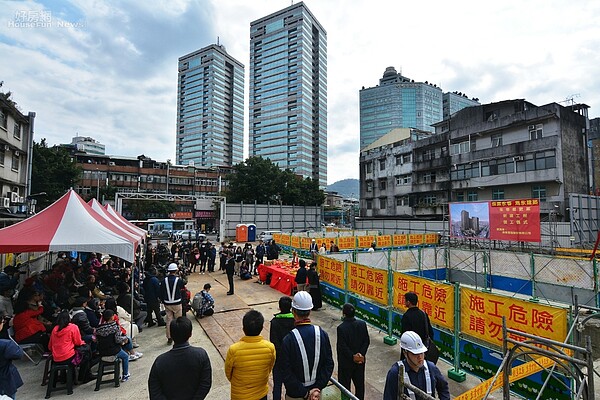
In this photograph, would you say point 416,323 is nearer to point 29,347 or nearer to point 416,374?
point 416,374

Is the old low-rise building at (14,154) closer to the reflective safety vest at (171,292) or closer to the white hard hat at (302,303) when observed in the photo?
the reflective safety vest at (171,292)

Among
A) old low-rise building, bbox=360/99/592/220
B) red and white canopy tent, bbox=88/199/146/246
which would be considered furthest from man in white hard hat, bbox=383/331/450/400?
old low-rise building, bbox=360/99/592/220

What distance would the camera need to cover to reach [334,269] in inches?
395

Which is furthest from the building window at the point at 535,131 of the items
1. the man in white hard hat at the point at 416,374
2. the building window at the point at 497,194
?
the man in white hard hat at the point at 416,374

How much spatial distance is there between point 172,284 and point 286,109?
97523 millimetres

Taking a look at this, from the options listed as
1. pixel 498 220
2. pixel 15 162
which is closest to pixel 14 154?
pixel 15 162

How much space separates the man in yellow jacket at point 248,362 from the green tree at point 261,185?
41044mm

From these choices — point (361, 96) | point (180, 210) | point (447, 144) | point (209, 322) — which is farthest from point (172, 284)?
point (361, 96)

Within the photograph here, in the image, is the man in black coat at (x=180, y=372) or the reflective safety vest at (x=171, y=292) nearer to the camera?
the man in black coat at (x=180, y=372)

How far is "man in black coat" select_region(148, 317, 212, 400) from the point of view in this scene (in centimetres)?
286

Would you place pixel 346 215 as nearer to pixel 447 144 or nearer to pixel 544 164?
pixel 447 144

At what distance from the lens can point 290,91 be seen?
98.3 meters

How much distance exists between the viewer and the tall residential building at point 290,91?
96.9 meters

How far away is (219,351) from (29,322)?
3.83 metres
